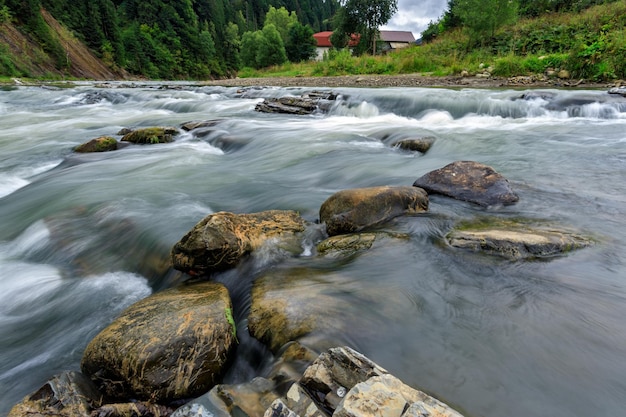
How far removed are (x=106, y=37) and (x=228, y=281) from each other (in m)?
57.1

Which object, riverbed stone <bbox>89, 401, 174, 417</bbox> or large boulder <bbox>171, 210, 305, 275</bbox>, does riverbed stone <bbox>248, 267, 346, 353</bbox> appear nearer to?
large boulder <bbox>171, 210, 305, 275</bbox>

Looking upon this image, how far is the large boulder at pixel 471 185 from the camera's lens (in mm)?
4188

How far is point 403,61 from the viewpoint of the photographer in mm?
24531

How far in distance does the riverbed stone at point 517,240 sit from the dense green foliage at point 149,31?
3749 centimetres

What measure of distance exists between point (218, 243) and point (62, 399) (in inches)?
58.7

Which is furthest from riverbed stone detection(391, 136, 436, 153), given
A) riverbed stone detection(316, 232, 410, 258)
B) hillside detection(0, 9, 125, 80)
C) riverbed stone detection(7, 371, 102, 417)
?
hillside detection(0, 9, 125, 80)

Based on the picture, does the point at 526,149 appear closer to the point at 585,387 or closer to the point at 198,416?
the point at 585,387

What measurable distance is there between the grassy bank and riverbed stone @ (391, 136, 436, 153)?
1139cm

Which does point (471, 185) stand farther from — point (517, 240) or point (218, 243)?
point (218, 243)

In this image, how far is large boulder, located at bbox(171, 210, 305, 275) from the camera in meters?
3.02

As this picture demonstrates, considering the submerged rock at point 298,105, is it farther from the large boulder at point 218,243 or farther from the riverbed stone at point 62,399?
the riverbed stone at point 62,399

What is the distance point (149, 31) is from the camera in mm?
60250

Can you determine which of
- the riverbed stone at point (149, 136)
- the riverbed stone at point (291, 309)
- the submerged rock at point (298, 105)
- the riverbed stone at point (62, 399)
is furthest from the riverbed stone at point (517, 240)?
the submerged rock at point (298, 105)

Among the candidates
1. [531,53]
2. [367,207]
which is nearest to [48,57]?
[531,53]
